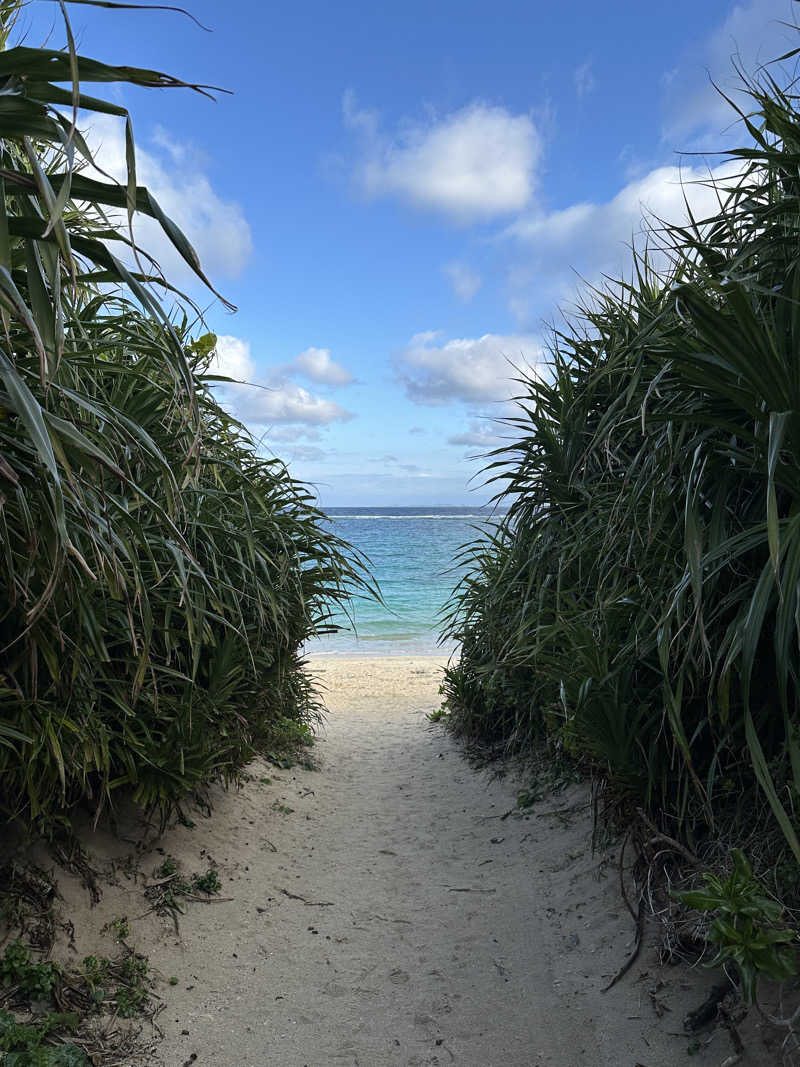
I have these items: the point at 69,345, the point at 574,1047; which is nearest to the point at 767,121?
the point at 69,345

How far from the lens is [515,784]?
4.66 metres

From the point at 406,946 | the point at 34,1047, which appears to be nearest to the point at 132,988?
the point at 34,1047

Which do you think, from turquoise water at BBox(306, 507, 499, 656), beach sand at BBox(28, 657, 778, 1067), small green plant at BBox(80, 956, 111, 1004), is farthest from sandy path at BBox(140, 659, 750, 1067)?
turquoise water at BBox(306, 507, 499, 656)

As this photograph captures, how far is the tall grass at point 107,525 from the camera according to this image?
154 cm

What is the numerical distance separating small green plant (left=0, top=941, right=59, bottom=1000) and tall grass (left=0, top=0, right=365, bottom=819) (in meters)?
0.44

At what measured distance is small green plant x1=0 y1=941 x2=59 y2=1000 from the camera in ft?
7.77

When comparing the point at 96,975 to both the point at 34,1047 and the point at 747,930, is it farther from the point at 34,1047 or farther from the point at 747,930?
the point at 747,930

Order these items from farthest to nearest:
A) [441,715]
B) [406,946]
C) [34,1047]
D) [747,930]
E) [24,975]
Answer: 1. [441,715]
2. [406,946]
3. [24,975]
4. [34,1047]
5. [747,930]

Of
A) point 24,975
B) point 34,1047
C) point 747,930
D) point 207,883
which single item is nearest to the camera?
point 747,930

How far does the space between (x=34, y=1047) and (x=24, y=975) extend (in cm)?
35

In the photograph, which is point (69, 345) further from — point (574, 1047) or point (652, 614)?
point (574, 1047)

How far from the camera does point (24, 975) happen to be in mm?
2379

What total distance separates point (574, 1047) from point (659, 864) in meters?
0.70

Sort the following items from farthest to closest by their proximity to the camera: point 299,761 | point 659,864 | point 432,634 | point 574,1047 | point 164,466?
point 432,634, point 299,761, point 659,864, point 574,1047, point 164,466
